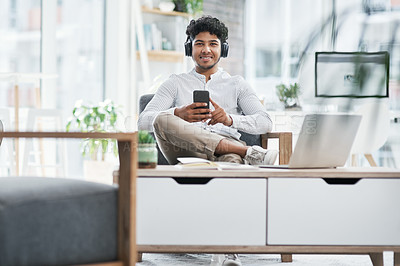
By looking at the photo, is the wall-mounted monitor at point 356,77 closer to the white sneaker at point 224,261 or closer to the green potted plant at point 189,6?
the white sneaker at point 224,261

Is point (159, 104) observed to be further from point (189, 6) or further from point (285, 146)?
point (189, 6)

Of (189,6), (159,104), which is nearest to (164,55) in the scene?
(189,6)

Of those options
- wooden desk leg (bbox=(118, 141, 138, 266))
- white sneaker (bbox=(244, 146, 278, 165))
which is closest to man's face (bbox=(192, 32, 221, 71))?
white sneaker (bbox=(244, 146, 278, 165))

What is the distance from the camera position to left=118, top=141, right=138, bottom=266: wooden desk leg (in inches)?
50.9

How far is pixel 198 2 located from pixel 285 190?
11.9 feet

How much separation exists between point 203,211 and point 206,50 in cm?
126

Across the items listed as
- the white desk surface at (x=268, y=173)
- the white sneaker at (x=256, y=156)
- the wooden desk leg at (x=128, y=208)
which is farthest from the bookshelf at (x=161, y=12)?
the wooden desk leg at (x=128, y=208)

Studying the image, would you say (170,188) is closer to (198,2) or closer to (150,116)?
(150,116)

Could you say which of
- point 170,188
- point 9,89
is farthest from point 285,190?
point 9,89

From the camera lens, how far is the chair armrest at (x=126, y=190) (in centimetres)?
129

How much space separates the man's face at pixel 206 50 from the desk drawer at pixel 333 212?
123 centimetres

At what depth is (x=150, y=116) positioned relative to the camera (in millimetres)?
2518

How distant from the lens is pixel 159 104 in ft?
8.65

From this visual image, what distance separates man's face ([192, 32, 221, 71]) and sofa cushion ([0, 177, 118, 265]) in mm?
1447
